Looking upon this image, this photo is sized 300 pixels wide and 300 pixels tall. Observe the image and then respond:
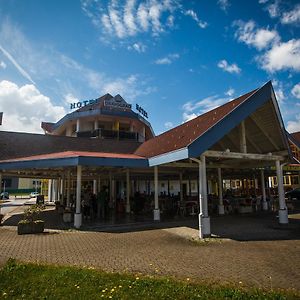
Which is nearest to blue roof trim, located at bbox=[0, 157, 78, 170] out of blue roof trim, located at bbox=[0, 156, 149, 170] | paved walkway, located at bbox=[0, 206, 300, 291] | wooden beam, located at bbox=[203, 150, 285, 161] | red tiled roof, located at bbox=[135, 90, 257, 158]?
blue roof trim, located at bbox=[0, 156, 149, 170]

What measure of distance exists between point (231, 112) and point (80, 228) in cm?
800

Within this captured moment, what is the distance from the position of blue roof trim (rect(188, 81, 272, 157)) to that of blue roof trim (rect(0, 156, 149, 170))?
4.16 m

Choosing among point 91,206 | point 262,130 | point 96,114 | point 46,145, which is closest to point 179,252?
point 262,130

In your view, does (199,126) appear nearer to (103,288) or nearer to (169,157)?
(169,157)

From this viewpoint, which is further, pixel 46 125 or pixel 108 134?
pixel 46 125

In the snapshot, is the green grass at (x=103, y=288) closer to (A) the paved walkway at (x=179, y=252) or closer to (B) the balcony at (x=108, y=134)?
(A) the paved walkway at (x=179, y=252)

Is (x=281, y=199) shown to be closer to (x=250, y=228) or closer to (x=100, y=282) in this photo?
(x=250, y=228)

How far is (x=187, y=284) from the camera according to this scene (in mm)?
4977

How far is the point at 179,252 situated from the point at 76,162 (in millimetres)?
6350

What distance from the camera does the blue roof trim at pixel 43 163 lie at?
40.0 ft

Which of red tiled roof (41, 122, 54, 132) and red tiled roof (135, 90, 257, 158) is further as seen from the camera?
red tiled roof (41, 122, 54, 132)

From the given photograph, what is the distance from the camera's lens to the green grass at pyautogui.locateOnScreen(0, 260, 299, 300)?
4.50 meters

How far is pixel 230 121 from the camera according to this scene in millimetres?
10547

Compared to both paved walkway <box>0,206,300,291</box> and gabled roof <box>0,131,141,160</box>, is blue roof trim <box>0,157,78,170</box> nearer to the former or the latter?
paved walkway <box>0,206,300,291</box>
